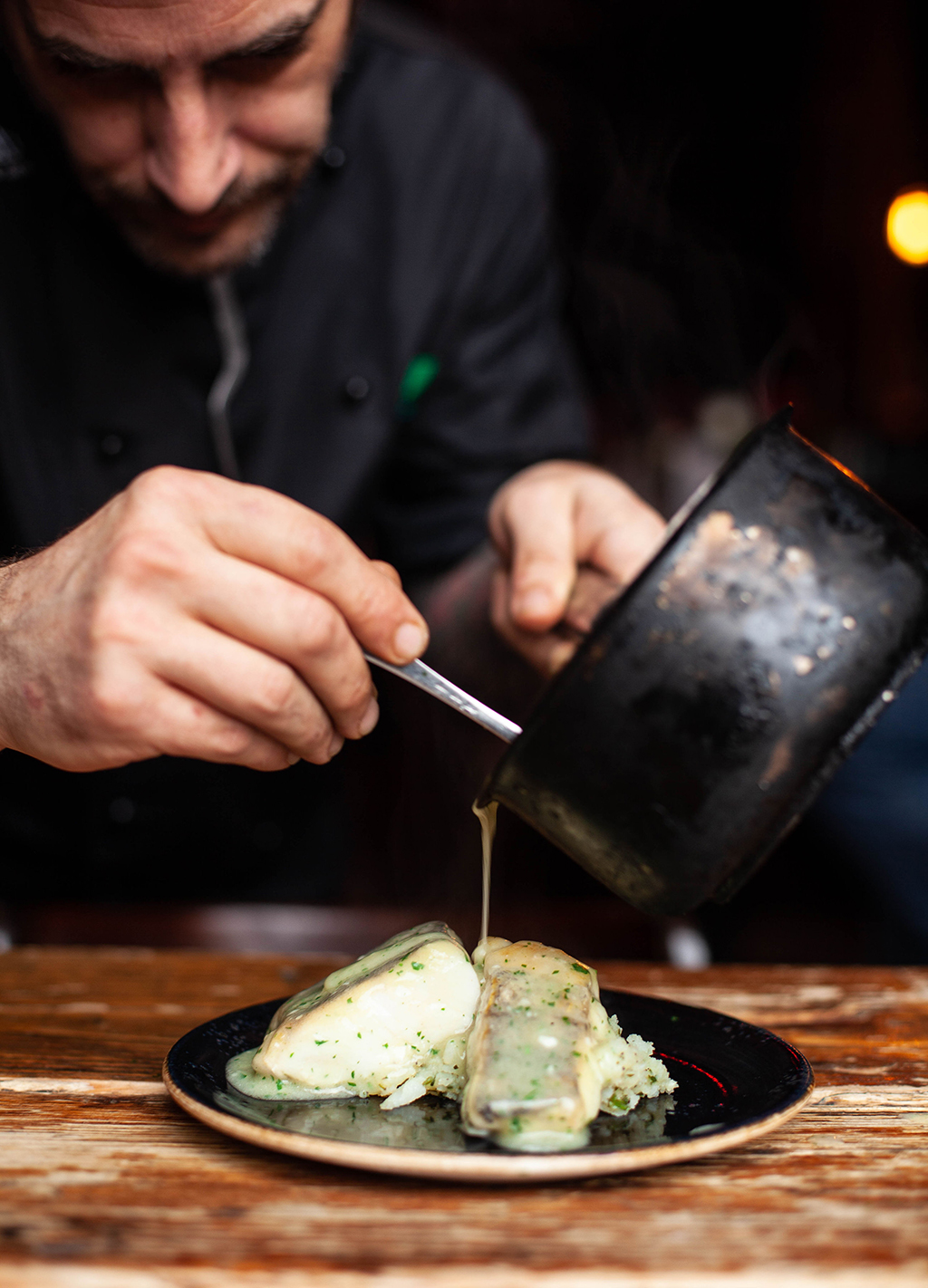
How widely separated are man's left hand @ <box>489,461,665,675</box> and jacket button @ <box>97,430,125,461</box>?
0.77 m

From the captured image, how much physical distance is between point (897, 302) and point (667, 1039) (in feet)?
14.6

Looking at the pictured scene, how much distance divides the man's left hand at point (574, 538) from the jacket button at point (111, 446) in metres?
0.77

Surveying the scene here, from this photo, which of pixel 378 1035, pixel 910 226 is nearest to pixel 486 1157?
pixel 378 1035

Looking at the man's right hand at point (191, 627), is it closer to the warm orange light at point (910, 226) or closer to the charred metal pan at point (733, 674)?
the charred metal pan at point (733, 674)

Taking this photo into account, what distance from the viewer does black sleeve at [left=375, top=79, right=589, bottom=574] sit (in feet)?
7.83

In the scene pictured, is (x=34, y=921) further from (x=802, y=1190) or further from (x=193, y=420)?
(x=802, y=1190)

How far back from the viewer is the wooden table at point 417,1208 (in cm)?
80

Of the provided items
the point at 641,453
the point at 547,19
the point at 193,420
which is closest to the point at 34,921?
the point at 193,420

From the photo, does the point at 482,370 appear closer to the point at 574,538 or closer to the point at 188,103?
the point at 574,538

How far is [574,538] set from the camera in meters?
1.65

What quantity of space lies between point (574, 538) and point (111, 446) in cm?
94

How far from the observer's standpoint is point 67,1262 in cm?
80

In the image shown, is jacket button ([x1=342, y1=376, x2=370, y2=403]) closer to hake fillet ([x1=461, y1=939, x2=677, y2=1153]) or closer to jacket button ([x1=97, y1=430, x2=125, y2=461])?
jacket button ([x1=97, y1=430, x2=125, y2=461])

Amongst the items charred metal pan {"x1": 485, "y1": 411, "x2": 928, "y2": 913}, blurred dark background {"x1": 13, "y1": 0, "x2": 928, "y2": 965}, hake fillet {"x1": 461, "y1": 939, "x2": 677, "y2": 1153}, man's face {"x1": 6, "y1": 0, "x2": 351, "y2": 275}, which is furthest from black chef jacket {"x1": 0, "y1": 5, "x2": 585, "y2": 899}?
charred metal pan {"x1": 485, "y1": 411, "x2": 928, "y2": 913}
